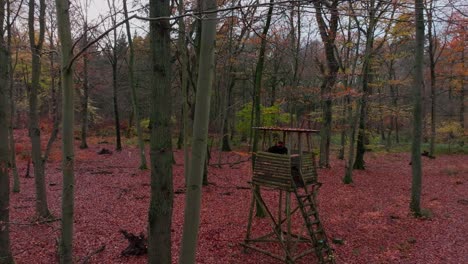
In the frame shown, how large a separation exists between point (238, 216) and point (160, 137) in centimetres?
714

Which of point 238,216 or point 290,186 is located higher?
point 290,186

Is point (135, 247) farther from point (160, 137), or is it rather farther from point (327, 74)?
point (327, 74)

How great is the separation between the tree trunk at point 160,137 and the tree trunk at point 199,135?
612mm

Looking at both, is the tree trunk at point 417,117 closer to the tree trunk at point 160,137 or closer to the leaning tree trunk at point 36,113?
the tree trunk at point 160,137

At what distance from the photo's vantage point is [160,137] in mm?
3824

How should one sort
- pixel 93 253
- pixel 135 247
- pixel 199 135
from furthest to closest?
1. pixel 135 247
2. pixel 93 253
3. pixel 199 135

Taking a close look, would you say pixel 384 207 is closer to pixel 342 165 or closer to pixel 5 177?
pixel 342 165

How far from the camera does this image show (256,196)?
8133 millimetres

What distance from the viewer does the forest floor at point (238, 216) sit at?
25.0 feet

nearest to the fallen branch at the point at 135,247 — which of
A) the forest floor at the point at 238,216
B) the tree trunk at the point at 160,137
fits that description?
the forest floor at the point at 238,216

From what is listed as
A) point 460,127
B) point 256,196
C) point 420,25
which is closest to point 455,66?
point 460,127

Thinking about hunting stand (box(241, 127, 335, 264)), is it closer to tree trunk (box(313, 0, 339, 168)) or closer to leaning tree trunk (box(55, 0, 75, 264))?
leaning tree trunk (box(55, 0, 75, 264))

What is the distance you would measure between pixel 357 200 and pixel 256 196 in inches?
235

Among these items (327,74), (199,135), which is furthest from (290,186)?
(327,74)
